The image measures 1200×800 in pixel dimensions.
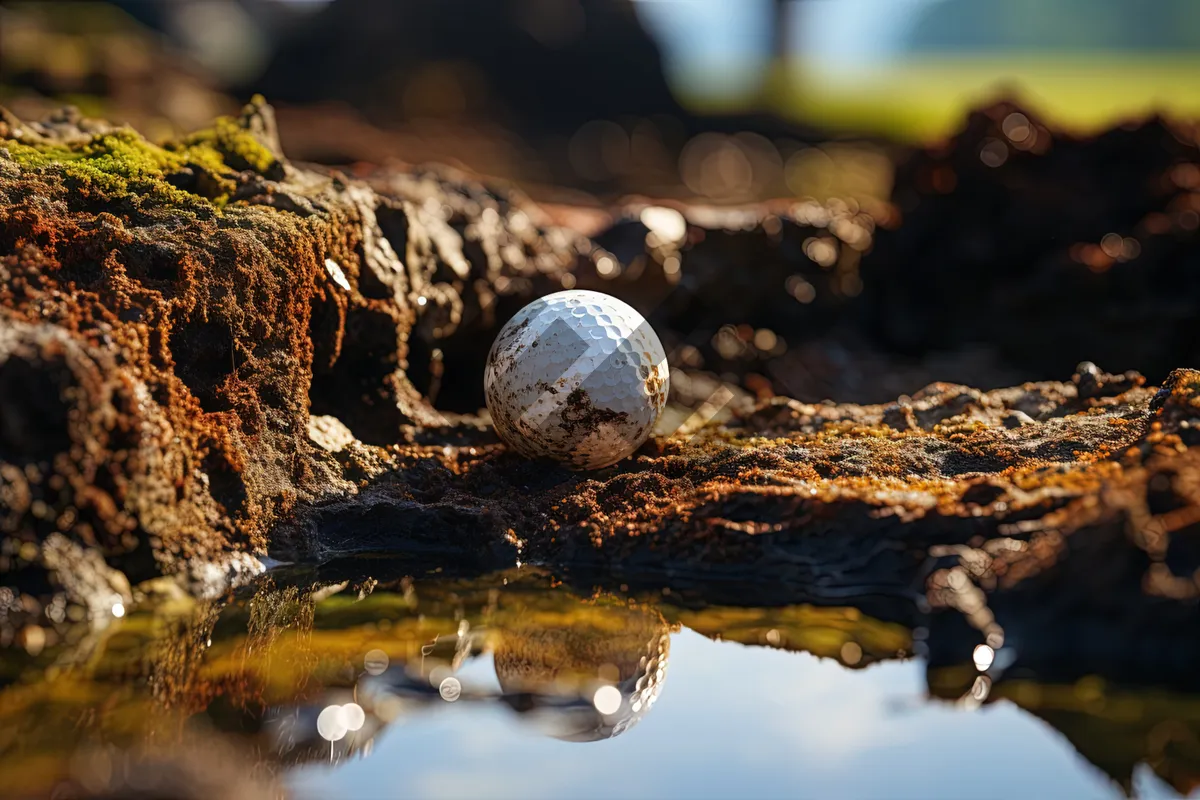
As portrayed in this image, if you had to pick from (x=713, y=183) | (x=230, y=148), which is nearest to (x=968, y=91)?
(x=713, y=183)

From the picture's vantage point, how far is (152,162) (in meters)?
6.15

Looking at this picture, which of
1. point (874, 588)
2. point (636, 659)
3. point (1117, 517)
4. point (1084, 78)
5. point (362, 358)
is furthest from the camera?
point (1084, 78)

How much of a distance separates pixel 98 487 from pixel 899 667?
3244mm

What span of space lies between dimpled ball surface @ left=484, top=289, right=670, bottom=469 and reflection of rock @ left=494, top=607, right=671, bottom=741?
1.38 metres

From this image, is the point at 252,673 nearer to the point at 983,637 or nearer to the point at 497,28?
the point at 983,637

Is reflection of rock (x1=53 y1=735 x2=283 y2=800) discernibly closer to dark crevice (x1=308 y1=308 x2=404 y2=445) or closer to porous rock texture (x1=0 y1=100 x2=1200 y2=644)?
porous rock texture (x1=0 y1=100 x2=1200 y2=644)

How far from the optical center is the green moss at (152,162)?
5.71 m

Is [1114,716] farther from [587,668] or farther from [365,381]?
[365,381]

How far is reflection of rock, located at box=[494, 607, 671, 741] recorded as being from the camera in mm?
3795

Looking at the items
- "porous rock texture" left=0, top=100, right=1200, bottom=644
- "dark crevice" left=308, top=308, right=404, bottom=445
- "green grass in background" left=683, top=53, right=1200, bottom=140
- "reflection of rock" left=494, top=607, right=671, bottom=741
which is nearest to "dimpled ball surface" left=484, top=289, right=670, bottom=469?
"porous rock texture" left=0, top=100, right=1200, bottom=644

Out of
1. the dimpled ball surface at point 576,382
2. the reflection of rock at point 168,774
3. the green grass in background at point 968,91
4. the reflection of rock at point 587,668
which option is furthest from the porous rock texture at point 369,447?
the green grass in background at point 968,91

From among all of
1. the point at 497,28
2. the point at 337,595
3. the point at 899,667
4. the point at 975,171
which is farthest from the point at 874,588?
the point at 497,28

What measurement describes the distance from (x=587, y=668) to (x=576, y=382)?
1.96m

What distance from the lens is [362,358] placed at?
6.72 meters
